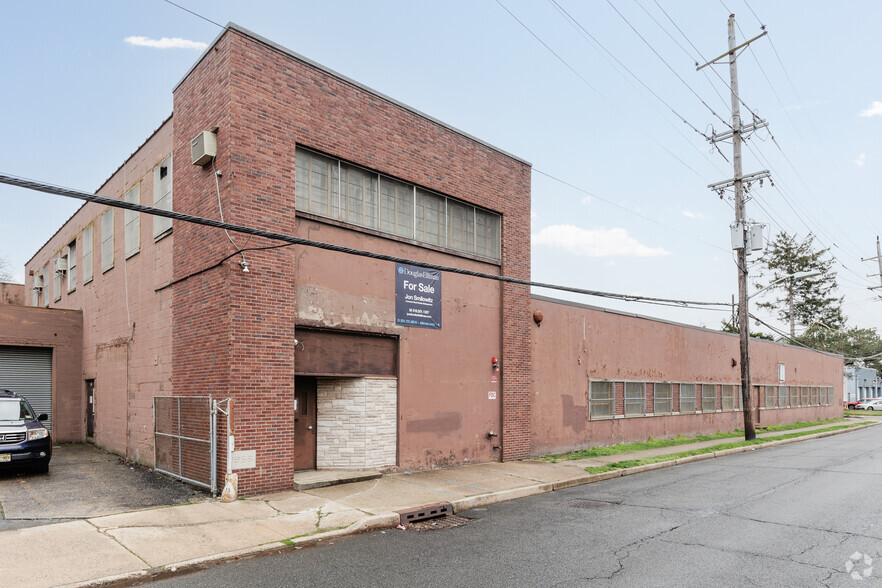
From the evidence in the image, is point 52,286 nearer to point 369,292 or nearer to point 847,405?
point 369,292

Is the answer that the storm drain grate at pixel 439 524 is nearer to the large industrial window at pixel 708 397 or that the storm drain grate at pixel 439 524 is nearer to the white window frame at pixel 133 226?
the white window frame at pixel 133 226

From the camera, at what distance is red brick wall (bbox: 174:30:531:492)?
11.1 m

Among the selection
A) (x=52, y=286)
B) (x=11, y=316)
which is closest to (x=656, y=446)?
(x=11, y=316)

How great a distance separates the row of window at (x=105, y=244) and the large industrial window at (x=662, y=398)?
18.2 meters

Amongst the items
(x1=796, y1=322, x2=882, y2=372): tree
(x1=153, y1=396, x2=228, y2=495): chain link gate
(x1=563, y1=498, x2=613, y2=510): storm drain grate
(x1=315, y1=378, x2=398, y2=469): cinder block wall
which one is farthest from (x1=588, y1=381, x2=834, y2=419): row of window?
(x1=796, y1=322, x2=882, y2=372): tree

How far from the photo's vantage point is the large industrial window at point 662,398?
2367 centimetres

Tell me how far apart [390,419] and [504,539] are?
223 inches

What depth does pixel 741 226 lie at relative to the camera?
24.1 meters

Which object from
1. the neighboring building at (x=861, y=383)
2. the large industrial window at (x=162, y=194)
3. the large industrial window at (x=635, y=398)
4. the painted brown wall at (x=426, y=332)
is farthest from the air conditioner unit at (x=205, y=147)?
the neighboring building at (x=861, y=383)

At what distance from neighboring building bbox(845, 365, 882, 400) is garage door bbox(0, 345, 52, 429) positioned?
89521mm

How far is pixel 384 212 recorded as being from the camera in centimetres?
1405

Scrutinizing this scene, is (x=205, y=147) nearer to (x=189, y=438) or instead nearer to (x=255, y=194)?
(x=255, y=194)

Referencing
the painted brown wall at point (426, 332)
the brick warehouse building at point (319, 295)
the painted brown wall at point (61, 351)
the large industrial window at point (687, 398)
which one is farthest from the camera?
the large industrial window at point (687, 398)

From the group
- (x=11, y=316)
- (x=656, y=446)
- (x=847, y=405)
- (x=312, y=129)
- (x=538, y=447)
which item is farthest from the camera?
(x=847, y=405)
